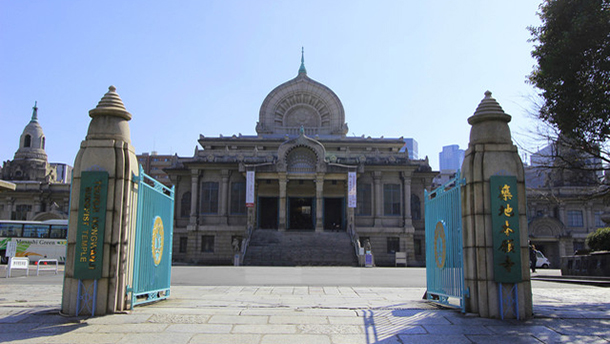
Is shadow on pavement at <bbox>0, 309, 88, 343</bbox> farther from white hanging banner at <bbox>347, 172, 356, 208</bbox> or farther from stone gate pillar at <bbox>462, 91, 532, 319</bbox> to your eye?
white hanging banner at <bbox>347, 172, 356, 208</bbox>

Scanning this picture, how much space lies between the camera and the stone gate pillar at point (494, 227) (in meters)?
7.95

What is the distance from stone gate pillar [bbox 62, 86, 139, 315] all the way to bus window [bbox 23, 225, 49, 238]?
27904 millimetres

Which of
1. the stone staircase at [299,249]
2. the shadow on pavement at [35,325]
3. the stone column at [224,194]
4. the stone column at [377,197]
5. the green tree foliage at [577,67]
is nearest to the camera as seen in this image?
the shadow on pavement at [35,325]

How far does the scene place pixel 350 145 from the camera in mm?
47062

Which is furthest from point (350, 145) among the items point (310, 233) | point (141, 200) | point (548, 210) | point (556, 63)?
point (141, 200)

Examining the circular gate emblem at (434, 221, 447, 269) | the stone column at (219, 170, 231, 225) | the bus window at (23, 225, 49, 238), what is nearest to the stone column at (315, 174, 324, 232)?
the stone column at (219, 170, 231, 225)

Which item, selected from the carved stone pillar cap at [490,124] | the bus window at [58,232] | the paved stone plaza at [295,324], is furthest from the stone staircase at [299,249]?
the carved stone pillar cap at [490,124]

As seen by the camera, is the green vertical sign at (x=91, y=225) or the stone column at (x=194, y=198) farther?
the stone column at (x=194, y=198)

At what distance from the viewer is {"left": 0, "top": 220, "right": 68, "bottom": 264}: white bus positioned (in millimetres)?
32500

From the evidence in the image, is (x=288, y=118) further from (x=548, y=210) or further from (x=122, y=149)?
(x=122, y=149)

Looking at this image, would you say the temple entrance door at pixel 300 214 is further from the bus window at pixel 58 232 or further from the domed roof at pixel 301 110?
the bus window at pixel 58 232

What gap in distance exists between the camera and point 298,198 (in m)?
41.7

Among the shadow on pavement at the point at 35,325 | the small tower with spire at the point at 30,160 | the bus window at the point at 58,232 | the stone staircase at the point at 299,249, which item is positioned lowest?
the shadow on pavement at the point at 35,325

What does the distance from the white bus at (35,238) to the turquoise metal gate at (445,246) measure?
94.4 ft
